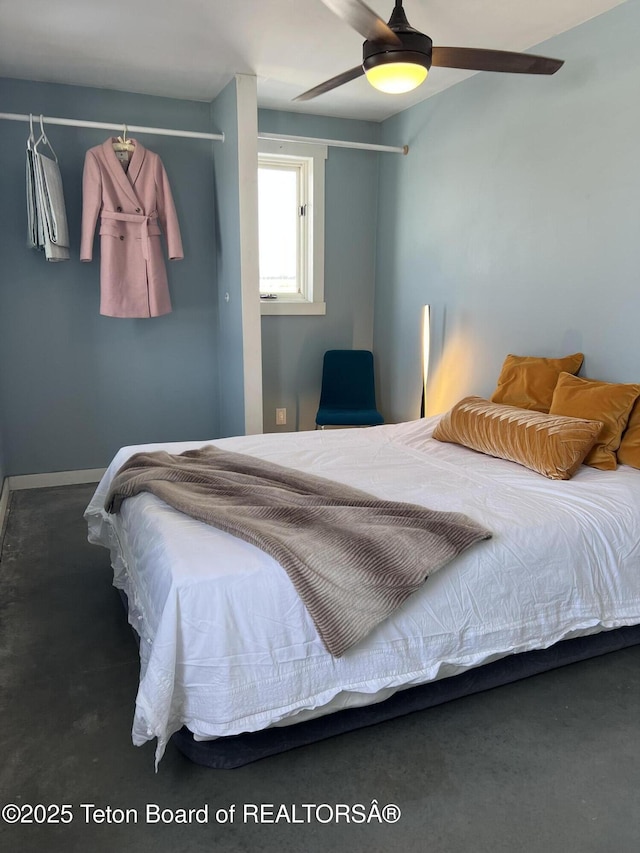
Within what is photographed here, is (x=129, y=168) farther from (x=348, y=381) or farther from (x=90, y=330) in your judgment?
(x=348, y=381)

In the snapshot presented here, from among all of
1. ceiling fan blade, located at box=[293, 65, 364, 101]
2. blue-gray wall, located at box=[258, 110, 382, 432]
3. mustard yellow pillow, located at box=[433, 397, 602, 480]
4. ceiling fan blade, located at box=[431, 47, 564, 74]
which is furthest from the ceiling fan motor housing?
blue-gray wall, located at box=[258, 110, 382, 432]

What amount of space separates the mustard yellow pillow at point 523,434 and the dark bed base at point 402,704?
24.5 inches

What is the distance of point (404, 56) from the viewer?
6.77 feet

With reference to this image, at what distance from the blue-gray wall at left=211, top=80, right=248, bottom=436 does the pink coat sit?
0.32 metres

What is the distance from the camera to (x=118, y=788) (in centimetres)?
162

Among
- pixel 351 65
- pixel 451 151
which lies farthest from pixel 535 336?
pixel 351 65

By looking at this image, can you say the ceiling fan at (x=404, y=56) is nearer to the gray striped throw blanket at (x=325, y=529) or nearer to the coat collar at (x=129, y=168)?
the gray striped throw blanket at (x=325, y=529)

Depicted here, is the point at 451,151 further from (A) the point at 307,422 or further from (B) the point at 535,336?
(A) the point at 307,422

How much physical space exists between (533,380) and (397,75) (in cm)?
150

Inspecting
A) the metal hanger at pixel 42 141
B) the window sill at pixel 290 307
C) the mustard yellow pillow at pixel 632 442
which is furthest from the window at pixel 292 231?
the mustard yellow pillow at pixel 632 442

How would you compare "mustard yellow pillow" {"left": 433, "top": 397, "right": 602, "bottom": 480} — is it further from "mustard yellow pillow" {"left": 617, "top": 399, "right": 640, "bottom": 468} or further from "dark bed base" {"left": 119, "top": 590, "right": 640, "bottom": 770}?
"dark bed base" {"left": 119, "top": 590, "right": 640, "bottom": 770}

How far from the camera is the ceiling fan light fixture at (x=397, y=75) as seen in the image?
2098mm

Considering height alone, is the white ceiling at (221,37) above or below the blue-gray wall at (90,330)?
above

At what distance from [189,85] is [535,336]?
8.14 feet
